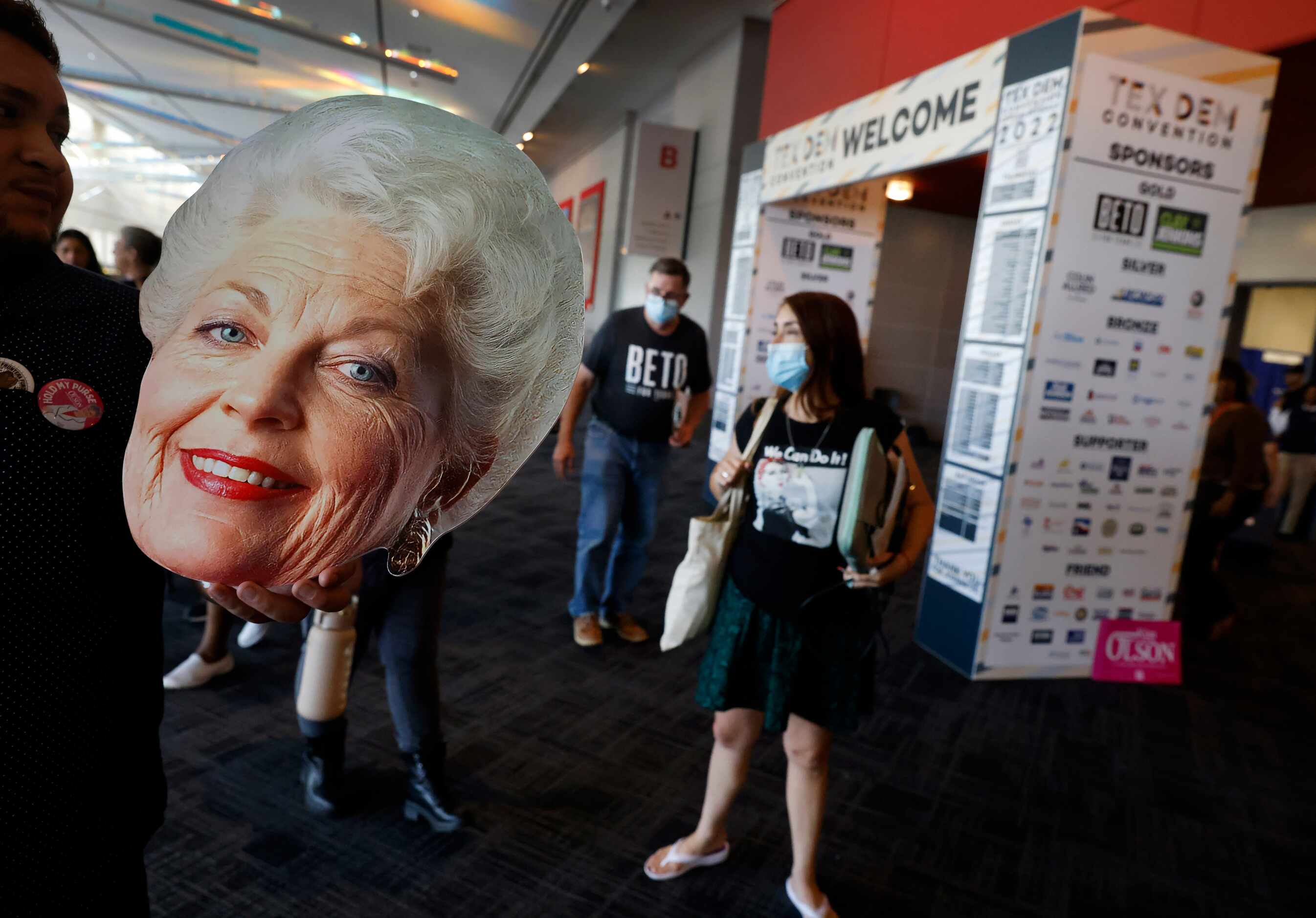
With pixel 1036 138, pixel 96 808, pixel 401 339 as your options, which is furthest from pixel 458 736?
pixel 1036 138

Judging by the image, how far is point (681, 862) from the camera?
6.84ft

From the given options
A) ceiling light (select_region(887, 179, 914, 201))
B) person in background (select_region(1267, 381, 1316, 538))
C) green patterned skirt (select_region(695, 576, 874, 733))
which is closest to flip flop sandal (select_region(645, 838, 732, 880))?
green patterned skirt (select_region(695, 576, 874, 733))

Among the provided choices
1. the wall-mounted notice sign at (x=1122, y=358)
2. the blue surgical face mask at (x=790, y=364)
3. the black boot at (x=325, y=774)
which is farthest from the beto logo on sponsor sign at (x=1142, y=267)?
the black boot at (x=325, y=774)

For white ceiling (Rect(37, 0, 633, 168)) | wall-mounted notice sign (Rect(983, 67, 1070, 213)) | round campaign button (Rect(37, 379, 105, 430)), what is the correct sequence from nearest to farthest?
round campaign button (Rect(37, 379, 105, 430)), white ceiling (Rect(37, 0, 633, 168)), wall-mounted notice sign (Rect(983, 67, 1070, 213))

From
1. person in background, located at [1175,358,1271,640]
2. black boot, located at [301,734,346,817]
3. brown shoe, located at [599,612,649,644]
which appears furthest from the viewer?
person in background, located at [1175,358,1271,640]

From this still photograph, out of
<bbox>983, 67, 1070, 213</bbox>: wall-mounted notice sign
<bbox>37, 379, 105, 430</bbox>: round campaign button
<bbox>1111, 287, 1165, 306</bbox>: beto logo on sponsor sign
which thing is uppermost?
<bbox>983, 67, 1070, 213</bbox>: wall-mounted notice sign

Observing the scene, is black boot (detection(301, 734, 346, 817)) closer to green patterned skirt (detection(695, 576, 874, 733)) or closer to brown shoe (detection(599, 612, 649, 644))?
green patterned skirt (detection(695, 576, 874, 733))

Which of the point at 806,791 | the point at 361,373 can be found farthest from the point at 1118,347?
the point at 361,373

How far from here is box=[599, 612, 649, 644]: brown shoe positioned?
11.7 feet

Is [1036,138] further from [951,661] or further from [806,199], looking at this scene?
[806,199]

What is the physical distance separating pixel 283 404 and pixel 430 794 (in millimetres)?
2052

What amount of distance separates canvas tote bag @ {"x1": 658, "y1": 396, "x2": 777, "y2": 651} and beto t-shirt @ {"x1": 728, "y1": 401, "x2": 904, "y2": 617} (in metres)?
0.06

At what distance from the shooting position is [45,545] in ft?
2.45

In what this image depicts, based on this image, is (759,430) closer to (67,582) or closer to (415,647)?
(415,647)
